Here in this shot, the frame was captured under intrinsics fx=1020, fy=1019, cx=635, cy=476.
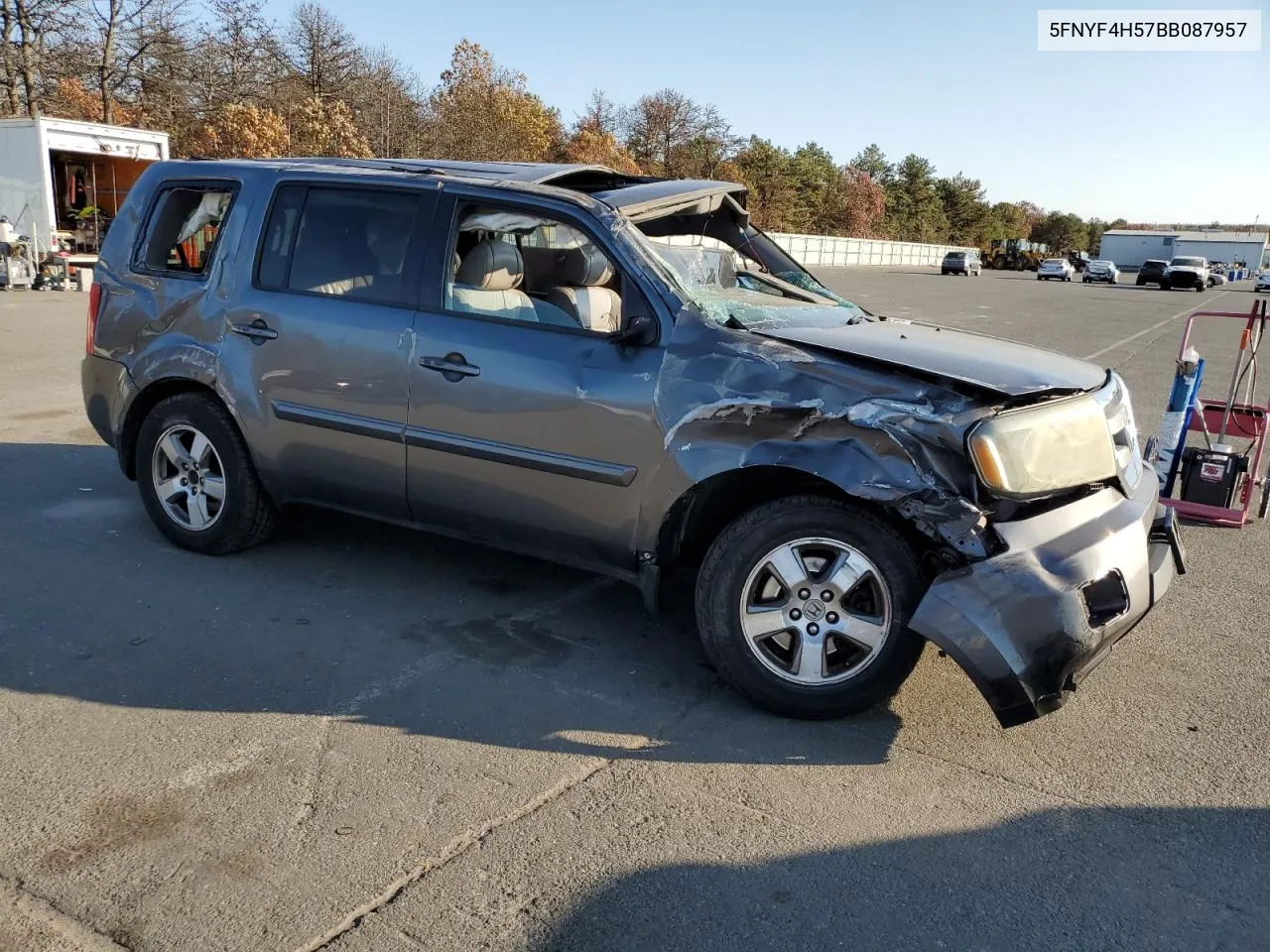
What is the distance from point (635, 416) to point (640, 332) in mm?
306

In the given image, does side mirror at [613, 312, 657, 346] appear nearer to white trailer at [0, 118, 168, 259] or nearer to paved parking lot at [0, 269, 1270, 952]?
paved parking lot at [0, 269, 1270, 952]

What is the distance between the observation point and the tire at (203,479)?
476cm

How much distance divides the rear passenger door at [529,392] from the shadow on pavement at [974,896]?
1.47m

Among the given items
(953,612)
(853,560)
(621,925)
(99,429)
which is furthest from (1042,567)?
(99,429)

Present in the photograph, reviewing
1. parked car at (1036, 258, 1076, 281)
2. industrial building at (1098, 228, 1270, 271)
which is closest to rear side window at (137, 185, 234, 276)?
→ parked car at (1036, 258, 1076, 281)

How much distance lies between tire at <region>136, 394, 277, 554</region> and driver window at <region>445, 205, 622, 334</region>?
54.7 inches

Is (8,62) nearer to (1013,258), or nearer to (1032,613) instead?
(1032,613)

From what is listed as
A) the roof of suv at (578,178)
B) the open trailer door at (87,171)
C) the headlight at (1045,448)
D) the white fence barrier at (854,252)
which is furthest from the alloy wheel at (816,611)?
the white fence barrier at (854,252)

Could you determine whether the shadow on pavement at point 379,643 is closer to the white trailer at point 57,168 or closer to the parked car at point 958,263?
the white trailer at point 57,168

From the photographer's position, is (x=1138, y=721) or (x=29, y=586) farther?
(x=29, y=586)

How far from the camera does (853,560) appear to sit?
11.2 ft

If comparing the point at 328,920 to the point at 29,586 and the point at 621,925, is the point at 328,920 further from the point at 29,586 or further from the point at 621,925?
the point at 29,586

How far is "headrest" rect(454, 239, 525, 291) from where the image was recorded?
4.21m

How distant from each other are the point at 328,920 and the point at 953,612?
1962mm
